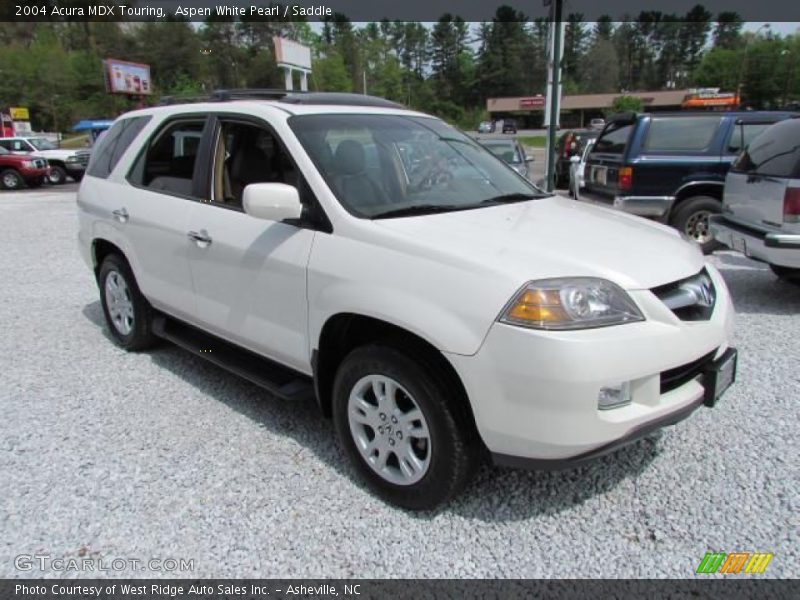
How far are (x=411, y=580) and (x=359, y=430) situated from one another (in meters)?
0.72

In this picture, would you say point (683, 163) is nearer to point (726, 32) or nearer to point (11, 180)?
point (11, 180)

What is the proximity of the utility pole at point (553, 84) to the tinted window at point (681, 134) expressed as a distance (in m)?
2.17

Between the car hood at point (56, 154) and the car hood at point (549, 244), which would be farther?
the car hood at point (56, 154)

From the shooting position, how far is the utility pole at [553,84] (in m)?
10.2

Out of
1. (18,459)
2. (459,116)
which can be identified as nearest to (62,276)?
(18,459)

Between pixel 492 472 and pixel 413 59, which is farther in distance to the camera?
pixel 413 59

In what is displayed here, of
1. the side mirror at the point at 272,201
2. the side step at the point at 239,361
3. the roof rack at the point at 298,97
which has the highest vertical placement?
the roof rack at the point at 298,97

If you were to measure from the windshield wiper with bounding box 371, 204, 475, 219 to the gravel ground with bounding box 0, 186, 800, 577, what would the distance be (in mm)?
1303

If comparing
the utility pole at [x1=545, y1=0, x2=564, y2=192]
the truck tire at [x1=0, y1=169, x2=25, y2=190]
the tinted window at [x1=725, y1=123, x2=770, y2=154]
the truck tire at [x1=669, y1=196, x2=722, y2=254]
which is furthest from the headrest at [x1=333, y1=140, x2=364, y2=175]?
the truck tire at [x1=0, y1=169, x2=25, y2=190]

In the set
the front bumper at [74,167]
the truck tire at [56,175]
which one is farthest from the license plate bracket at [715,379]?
the truck tire at [56,175]

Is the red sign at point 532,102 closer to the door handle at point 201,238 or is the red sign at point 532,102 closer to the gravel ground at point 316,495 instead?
the gravel ground at point 316,495

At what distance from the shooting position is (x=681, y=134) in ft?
25.8

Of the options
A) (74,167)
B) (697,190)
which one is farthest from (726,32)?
(697,190)

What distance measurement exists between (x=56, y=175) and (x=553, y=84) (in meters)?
19.1
